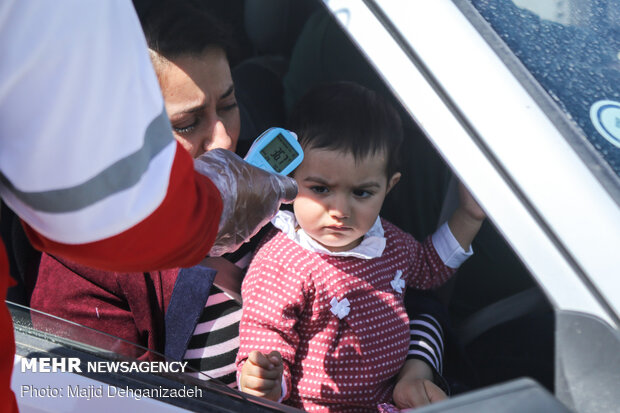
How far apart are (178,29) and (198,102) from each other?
0.22m

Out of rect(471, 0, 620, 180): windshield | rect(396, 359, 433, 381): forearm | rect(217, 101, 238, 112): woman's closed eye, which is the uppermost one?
rect(471, 0, 620, 180): windshield

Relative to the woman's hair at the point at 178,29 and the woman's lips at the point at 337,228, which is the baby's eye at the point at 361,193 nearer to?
the woman's lips at the point at 337,228

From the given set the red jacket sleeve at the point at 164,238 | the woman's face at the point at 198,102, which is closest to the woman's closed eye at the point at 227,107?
the woman's face at the point at 198,102

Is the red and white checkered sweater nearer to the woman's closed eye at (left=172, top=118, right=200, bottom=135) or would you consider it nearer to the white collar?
the white collar

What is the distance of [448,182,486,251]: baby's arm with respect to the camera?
1762 millimetres

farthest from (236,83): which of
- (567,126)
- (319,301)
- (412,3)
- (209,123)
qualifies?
(567,126)

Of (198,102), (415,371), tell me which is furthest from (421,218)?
(198,102)

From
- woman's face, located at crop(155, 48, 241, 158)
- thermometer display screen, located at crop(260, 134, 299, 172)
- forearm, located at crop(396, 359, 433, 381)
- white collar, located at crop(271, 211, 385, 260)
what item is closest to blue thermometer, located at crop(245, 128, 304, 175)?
thermometer display screen, located at crop(260, 134, 299, 172)

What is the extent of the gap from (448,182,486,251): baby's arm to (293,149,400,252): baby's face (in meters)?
0.29

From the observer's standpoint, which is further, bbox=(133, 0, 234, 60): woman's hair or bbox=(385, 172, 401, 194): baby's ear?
bbox=(385, 172, 401, 194): baby's ear

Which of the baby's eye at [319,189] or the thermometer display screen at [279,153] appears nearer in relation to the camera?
the thermometer display screen at [279,153]

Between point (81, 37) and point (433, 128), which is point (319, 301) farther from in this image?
point (81, 37)

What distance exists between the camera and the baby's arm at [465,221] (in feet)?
5.78

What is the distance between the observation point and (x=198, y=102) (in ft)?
5.03
